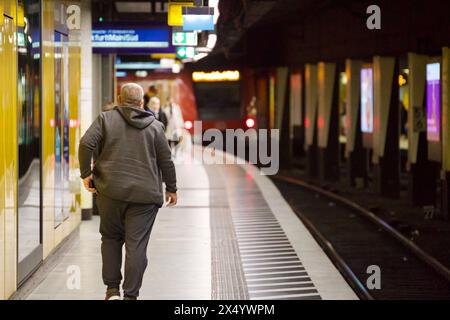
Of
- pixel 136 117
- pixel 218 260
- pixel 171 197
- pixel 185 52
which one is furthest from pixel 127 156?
pixel 185 52

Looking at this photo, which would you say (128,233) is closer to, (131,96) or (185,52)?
(131,96)

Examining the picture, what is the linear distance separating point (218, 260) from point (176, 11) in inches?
211

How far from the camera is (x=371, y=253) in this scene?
13.0 meters

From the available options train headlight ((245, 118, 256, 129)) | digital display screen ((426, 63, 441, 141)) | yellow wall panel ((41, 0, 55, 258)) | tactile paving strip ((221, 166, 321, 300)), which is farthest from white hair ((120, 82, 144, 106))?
train headlight ((245, 118, 256, 129))

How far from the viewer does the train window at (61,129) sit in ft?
35.6

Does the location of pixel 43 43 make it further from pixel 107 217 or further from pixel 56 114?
pixel 107 217

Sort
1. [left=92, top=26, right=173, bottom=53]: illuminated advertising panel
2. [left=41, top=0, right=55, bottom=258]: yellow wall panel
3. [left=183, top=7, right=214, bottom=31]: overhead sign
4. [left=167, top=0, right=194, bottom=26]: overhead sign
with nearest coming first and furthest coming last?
[left=41, top=0, right=55, bottom=258]: yellow wall panel, [left=183, top=7, right=214, bottom=31]: overhead sign, [left=92, top=26, right=173, bottom=53]: illuminated advertising panel, [left=167, top=0, right=194, bottom=26]: overhead sign

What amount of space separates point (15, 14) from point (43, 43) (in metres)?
1.75

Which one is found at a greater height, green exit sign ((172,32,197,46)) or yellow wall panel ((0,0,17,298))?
green exit sign ((172,32,197,46))

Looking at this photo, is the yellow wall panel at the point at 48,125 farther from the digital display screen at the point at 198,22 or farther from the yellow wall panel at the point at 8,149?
the digital display screen at the point at 198,22

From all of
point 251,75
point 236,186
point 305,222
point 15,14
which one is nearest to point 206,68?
point 251,75

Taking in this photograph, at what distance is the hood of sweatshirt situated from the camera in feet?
24.3

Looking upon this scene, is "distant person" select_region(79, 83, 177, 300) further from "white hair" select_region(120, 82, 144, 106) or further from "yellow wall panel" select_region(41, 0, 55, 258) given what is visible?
"yellow wall panel" select_region(41, 0, 55, 258)
